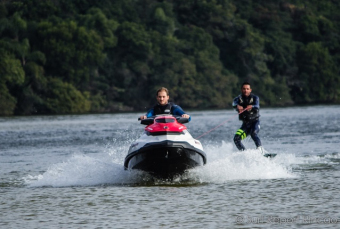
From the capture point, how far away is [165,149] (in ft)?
43.7

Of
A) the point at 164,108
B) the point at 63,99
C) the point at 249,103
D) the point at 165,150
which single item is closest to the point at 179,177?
the point at 165,150

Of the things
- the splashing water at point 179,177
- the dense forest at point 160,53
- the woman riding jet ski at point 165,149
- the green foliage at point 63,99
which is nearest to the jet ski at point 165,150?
the woman riding jet ski at point 165,149

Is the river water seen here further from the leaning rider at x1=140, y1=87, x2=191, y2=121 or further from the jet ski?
the leaning rider at x1=140, y1=87, x2=191, y2=121

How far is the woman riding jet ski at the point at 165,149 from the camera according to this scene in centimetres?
1334

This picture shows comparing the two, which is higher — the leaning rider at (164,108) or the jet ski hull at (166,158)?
the leaning rider at (164,108)

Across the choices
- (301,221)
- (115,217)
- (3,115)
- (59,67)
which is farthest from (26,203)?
(59,67)

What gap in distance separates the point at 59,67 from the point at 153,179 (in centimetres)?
5614

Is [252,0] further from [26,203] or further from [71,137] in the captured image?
[26,203]

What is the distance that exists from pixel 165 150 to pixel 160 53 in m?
63.9

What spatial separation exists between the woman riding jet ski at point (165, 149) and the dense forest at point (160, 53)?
50.4 m

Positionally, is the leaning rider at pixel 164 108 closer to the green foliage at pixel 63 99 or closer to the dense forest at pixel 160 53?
the dense forest at pixel 160 53

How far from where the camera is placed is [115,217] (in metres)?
10.5

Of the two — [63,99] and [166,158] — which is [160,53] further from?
[166,158]

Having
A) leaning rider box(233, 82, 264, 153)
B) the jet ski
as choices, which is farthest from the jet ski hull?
leaning rider box(233, 82, 264, 153)
